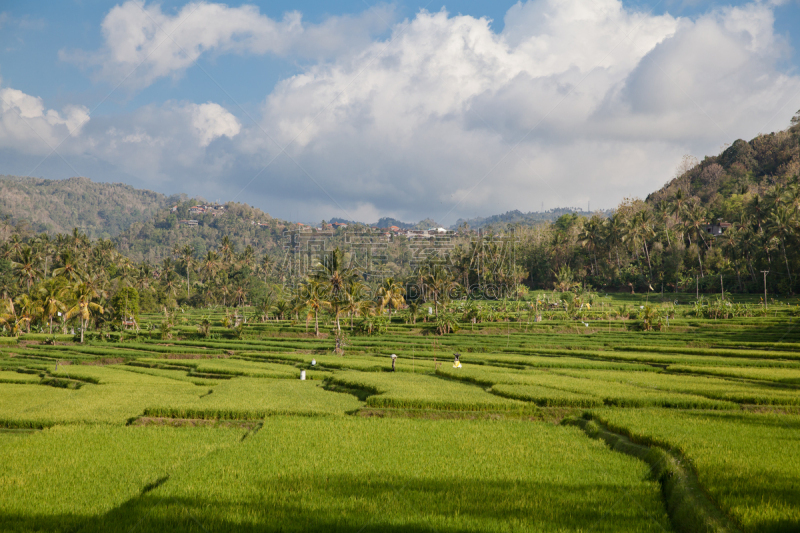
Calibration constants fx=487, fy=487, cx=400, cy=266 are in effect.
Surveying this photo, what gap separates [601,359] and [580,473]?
24.4 metres

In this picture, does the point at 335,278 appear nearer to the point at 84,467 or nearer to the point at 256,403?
the point at 256,403

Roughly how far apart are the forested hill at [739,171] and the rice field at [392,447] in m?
83.0

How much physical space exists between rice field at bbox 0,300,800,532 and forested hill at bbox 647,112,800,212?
83.0m

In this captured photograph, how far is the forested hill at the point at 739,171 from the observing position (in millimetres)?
96375

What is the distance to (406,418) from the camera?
16688mm

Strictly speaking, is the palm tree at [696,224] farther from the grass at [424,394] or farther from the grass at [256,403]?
the grass at [256,403]

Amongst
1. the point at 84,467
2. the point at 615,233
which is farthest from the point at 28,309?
the point at 615,233

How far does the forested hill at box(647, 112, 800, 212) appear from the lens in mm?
96375

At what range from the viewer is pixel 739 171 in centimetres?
10644

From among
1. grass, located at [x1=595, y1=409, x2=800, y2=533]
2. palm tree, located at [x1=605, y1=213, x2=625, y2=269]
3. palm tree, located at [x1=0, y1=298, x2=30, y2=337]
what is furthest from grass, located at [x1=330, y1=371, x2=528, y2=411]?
palm tree, located at [x1=605, y1=213, x2=625, y2=269]

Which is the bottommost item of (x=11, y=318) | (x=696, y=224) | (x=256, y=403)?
(x=256, y=403)

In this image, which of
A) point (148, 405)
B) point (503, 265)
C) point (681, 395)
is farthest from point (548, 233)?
point (148, 405)

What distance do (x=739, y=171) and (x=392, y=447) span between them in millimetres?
122267

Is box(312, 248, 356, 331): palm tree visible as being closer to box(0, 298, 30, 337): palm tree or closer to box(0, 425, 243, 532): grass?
box(0, 298, 30, 337): palm tree
